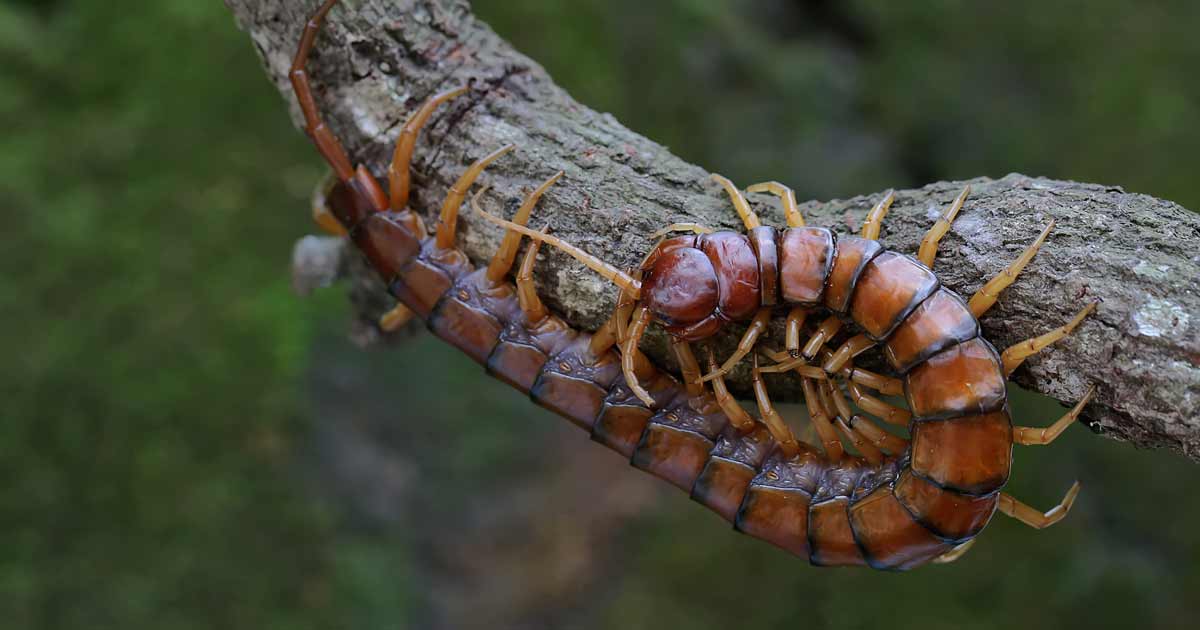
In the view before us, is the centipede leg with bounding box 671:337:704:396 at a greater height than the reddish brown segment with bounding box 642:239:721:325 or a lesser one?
lesser

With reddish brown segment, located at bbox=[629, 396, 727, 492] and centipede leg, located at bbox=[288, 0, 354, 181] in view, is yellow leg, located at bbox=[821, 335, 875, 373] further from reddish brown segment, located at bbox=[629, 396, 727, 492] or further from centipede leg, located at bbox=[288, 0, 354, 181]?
centipede leg, located at bbox=[288, 0, 354, 181]

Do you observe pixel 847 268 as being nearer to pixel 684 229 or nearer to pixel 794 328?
pixel 794 328

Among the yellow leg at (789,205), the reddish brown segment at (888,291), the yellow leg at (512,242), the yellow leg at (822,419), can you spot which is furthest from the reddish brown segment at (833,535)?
the yellow leg at (512,242)

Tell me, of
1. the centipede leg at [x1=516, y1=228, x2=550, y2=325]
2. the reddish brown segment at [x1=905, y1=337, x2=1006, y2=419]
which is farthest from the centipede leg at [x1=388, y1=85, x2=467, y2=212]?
the reddish brown segment at [x1=905, y1=337, x2=1006, y2=419]

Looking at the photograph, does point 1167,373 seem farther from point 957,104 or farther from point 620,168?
point 957,104

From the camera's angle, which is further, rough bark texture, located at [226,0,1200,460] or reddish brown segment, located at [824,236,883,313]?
reddish brown segment, located at [824,236,883,313]

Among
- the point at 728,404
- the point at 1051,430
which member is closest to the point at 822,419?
Answer: the point at 728,404

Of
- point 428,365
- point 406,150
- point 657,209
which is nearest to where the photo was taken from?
point 657,209
